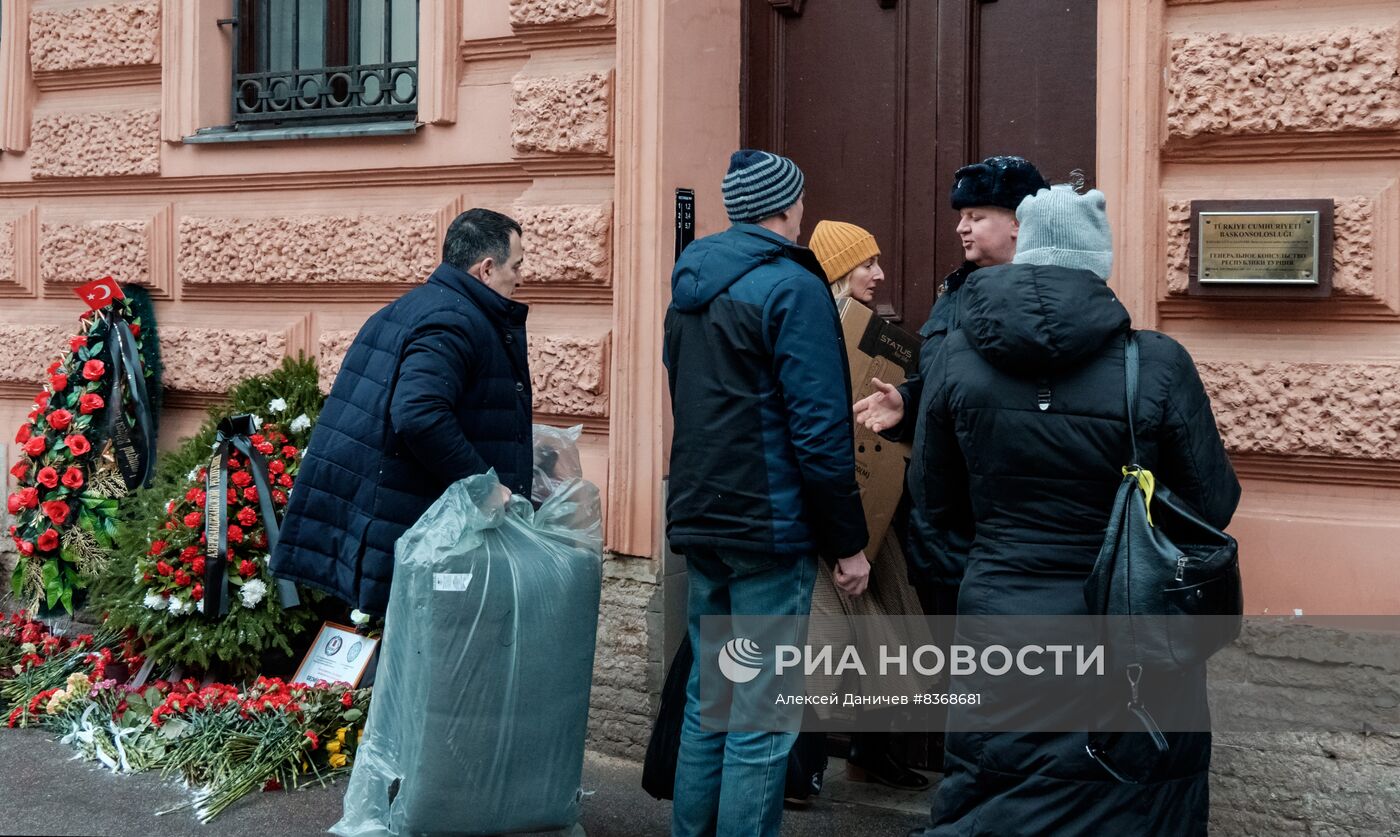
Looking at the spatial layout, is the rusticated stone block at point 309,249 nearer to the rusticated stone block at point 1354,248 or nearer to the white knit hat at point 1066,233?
the white knit hat at point 1066,233

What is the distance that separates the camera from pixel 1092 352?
3.02 m

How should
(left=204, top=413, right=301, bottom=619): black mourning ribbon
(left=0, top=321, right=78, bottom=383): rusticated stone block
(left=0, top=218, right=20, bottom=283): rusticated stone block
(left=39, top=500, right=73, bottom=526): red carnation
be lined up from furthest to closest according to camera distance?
(left=0, top=218, right=20, bottom=283): rusticated stone block < (left=0, top=321, right=78, bottom=383): rusticated stone block < (left=39, top=500, right=73, bottom=526): red carnation < (left=204, top=413, right=301, bottom=619): black mourning ribbon

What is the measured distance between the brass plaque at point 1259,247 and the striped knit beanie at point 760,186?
111 centimetres

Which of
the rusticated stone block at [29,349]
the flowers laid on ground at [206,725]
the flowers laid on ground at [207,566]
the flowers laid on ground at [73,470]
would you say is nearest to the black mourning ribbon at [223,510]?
the flowers laid on ground at [207,566]

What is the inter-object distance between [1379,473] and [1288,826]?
3.07 ft

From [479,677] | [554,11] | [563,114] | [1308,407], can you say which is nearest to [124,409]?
[563,114]

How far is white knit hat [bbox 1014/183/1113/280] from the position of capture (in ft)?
10.4

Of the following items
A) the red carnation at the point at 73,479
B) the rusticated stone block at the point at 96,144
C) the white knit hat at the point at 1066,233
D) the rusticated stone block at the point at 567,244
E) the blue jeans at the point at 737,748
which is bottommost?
the blue jeans at the point at 737,748

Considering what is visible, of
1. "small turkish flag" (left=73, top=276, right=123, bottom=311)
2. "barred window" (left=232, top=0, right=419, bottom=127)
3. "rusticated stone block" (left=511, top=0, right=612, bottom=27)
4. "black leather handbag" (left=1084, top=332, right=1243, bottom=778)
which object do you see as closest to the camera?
"black leather handbag" (left=1084, top=332, right=1243, bottom=778)

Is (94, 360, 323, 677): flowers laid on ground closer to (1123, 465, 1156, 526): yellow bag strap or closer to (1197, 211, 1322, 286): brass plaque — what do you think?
(1197, 211, 1322, 286): brass plaque

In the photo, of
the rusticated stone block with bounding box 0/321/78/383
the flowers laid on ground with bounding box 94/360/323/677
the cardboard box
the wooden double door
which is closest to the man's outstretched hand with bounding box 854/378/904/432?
the cardboard box

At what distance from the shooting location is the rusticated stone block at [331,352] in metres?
5.70

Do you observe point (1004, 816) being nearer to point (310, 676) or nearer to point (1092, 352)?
point (1092, 352)

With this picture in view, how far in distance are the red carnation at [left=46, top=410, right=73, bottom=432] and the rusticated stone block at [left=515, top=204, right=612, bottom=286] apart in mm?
2105
